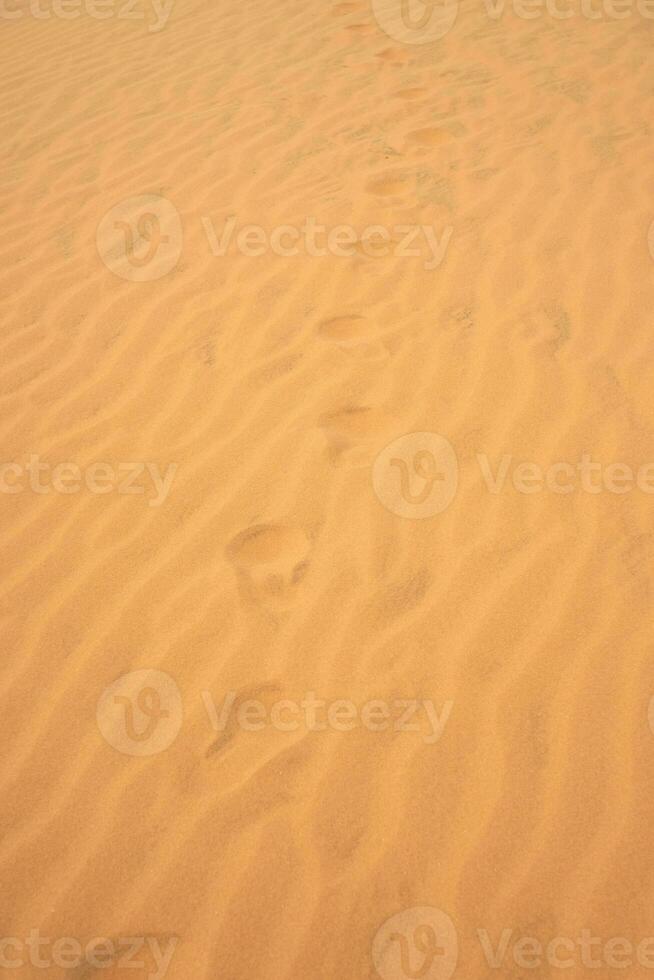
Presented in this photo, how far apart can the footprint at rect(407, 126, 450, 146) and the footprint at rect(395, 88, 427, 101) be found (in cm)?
58

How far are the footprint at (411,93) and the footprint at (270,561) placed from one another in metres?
3.80

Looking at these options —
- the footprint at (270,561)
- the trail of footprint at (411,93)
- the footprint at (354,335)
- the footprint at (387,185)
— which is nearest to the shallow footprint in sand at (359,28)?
the trail of footprint at (411,93)

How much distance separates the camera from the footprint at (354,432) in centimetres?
270

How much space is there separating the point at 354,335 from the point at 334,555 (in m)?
1.18

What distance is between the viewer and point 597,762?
6.31ft

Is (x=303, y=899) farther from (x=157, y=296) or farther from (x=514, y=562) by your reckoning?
(x=157, y=296)

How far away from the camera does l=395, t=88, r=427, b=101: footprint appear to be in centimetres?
502

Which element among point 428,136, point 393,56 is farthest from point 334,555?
point 393,56

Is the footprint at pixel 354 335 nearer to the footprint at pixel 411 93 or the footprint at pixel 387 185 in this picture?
the footprint at pixel 387 185

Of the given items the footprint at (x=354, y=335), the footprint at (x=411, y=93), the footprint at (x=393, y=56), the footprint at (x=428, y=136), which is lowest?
the footprint at (x=354, y=335)

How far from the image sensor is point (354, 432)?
2.79 meters

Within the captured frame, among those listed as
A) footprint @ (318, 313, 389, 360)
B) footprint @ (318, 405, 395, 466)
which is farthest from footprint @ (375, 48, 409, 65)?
footprint @ (318, 405, 395, 466)

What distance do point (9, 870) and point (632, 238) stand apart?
3.54m

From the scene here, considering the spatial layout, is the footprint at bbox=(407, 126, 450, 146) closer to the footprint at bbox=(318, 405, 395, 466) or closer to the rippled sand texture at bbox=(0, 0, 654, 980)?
the rippled sand texture at bbox=(0, 0, 654, 980)
